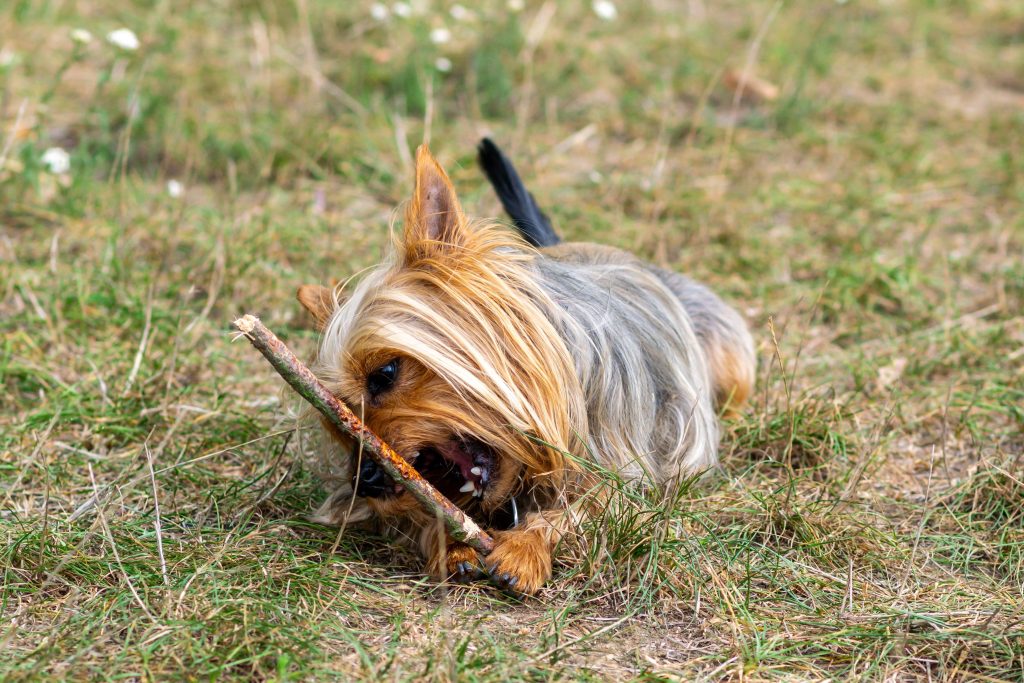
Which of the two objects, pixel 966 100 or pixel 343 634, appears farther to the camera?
pixel 966 100

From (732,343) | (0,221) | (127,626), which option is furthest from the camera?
(0,221)

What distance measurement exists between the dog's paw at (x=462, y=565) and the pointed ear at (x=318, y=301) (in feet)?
2.71

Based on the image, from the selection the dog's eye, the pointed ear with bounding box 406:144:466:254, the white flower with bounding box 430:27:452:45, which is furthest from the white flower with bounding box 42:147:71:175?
the dog's eye

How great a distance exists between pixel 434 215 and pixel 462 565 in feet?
3.25

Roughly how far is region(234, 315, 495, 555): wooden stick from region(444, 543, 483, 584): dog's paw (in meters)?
0.03

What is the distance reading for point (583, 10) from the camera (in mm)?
8070

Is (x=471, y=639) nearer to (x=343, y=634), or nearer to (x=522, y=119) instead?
(x=343, y=634)

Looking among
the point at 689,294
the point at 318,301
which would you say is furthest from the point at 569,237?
the point at 318,301

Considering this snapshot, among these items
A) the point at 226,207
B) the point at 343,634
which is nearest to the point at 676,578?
the point at 343,634

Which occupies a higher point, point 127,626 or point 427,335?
point 427,335

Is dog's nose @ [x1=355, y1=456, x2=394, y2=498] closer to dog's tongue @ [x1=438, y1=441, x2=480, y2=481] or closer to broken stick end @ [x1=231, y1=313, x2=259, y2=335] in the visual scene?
dog's tongue @ [x1=438, y1=441, x2=480, y2=481]

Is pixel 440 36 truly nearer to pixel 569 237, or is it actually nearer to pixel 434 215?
pixel 569 237

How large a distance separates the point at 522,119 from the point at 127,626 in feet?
12.6

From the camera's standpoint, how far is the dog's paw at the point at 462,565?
10.4 ft
